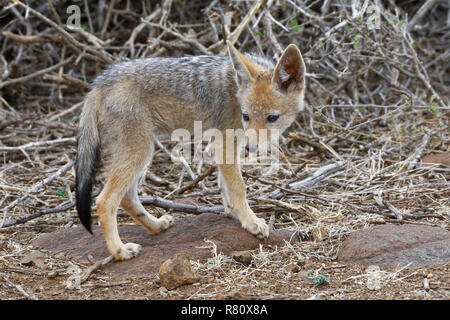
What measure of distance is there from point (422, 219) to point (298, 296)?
1.77 m

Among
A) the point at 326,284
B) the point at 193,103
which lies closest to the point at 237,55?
the point at 193,103

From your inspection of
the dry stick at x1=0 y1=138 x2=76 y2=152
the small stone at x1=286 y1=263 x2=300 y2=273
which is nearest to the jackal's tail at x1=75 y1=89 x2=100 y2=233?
the small stone at x1=286 y1=263 x2=300 y2=273

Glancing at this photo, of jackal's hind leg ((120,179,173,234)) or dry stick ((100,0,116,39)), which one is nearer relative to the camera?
jackal's hind leg ((120,179,173,234))

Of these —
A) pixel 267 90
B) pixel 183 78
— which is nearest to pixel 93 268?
pixel 183 78

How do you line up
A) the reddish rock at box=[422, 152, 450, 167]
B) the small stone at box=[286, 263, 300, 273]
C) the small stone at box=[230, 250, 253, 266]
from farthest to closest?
the reddish rock at box=[422, 152, 450, 167], the small stone at box=[230, 250, 253, 266], the small stone at box=[286, 263, 300, 273]

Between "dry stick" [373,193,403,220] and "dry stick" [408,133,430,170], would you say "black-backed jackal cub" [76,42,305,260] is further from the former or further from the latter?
"dry stick" [408,133,430,170]

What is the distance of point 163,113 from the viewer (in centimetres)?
434

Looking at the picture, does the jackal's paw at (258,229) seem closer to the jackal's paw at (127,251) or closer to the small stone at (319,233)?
the small stone at (319,233)

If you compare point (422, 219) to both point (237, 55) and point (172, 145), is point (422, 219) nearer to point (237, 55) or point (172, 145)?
point (237, 55)

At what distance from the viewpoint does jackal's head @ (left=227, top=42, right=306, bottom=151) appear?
4.20m

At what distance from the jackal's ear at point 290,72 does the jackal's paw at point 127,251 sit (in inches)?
66.0

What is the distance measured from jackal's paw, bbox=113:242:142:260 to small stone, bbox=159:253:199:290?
0.61 metres

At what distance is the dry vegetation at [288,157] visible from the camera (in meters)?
3.65

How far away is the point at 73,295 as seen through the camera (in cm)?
352
